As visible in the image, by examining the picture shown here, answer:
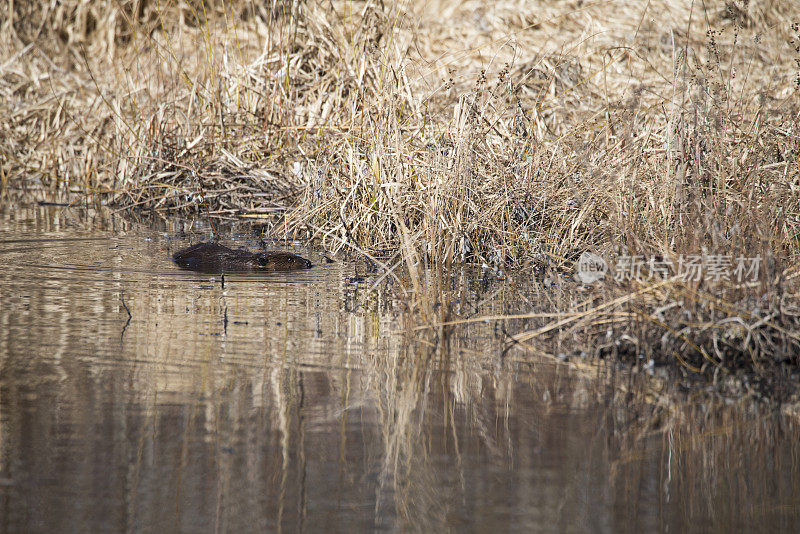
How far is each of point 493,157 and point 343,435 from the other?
13.5ft

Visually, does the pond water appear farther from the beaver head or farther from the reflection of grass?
the beaver head

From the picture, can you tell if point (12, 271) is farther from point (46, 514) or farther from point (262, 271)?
point (46, 514)

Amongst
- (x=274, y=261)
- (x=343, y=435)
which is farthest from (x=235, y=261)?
(x=343, y=435)

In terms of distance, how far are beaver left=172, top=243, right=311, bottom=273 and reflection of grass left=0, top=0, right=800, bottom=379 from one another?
0.72 metres

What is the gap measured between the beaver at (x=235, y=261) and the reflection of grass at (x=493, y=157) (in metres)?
0.72

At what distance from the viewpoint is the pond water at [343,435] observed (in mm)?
2844

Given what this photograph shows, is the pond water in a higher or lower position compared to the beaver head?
lower

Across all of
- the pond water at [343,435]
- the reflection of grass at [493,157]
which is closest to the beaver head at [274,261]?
the reflection of grass at [493,157]

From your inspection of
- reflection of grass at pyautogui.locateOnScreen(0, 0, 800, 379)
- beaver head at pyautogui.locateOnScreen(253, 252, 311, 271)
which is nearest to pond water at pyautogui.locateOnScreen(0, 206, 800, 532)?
reflection of grass at pyautogui.locateOnScreen(0, 0, 800, 379)

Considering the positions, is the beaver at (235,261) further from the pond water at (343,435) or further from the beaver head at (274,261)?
the pond water at (343,435)

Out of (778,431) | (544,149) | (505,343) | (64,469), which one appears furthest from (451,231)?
(64,469)

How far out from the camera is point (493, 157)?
724cm

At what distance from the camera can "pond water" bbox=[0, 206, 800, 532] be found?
284cm

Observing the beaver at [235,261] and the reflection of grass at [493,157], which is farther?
the beaver at [235,261]
